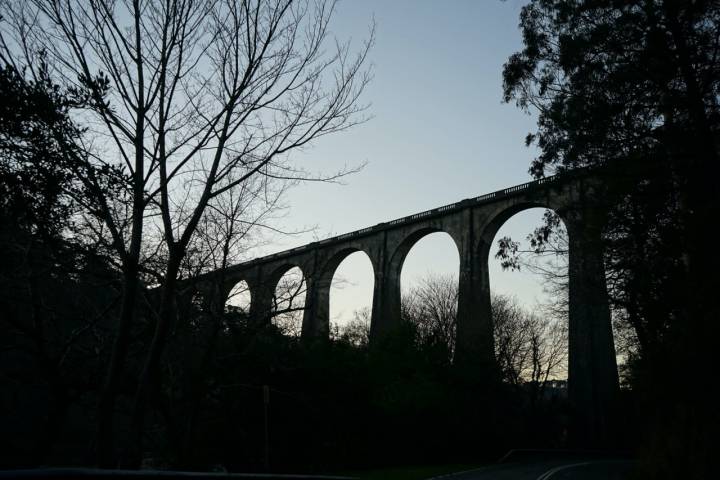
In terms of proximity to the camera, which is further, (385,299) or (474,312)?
(385,299)

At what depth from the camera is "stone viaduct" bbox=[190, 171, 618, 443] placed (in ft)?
50.0

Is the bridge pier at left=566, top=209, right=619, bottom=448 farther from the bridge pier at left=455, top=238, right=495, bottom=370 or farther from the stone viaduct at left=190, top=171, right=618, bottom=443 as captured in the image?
the bridge pier at left=455, top=238, right=495, bottom=370

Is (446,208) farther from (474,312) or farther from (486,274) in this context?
(474,312)

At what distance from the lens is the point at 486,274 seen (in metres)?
33.0

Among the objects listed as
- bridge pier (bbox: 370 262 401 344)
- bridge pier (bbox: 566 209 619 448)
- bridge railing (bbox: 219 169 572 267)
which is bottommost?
bridge pier (bbox: 566 209 619 448)

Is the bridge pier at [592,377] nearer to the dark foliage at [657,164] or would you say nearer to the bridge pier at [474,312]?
the bridge pier at [474,312]

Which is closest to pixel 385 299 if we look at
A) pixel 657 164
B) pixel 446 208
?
pixel 446 208

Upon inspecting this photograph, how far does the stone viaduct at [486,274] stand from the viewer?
50.0ft

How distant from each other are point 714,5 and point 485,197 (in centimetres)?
2160

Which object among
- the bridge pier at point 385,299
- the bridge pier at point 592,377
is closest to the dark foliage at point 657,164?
the bridge pier at point 592,377

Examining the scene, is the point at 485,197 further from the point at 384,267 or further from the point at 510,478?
the point at 510,478

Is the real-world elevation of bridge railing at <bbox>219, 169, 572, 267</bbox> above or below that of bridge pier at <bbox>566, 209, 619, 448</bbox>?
above

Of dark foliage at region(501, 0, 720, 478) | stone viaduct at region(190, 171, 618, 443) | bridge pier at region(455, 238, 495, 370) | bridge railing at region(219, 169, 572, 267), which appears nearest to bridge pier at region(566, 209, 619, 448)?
stone viaduct at region(190, 171, 618, 443)

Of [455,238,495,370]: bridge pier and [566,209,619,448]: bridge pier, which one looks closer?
→ [566,209,619,448]: bridge pier
